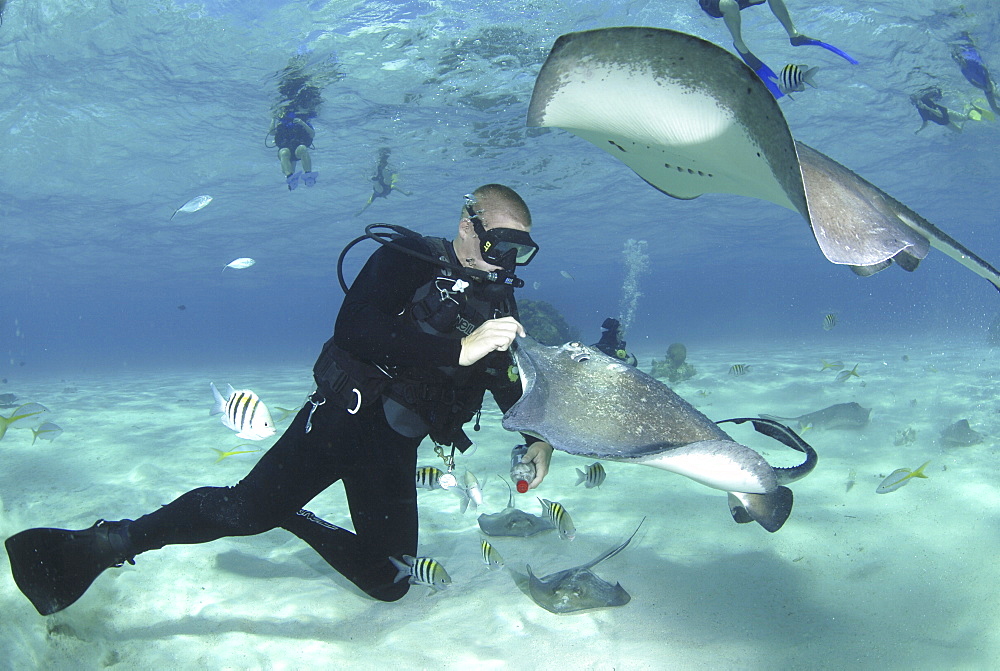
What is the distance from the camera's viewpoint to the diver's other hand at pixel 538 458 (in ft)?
10.8

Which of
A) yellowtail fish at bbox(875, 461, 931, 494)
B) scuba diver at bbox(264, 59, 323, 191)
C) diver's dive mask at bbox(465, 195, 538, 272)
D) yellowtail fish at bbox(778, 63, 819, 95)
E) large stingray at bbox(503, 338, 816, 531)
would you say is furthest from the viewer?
scuba diver at bbox(264, 59, 323, 191)

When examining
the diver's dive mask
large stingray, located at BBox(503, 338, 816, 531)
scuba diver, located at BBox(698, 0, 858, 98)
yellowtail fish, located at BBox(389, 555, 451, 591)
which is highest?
scuba diver, located at BBox(698, 0, 858, 98)

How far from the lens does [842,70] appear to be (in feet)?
52.0

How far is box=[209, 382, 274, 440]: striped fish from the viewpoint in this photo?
414 cm

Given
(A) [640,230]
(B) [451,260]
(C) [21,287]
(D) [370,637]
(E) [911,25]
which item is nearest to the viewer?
(D) [370,637]

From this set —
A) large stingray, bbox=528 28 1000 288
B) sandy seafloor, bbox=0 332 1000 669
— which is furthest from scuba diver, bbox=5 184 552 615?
large stingray, bbox=528 28 1000 288

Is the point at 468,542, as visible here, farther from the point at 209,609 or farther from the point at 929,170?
the point at 929,170

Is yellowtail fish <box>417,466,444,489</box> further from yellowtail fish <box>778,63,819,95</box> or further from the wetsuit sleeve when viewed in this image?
yellowtail fish <box>778,63,819,95</box>

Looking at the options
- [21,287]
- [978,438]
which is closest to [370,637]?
[978,438]

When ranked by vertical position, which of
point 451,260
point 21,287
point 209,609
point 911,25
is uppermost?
point 911,25

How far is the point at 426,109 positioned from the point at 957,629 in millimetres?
18302

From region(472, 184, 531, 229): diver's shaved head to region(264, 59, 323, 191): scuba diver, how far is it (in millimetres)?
7204

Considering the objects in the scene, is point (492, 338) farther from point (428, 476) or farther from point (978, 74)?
point (978, 74)

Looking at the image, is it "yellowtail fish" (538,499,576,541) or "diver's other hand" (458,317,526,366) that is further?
"yellowtail fish" (538,499,576,541)
